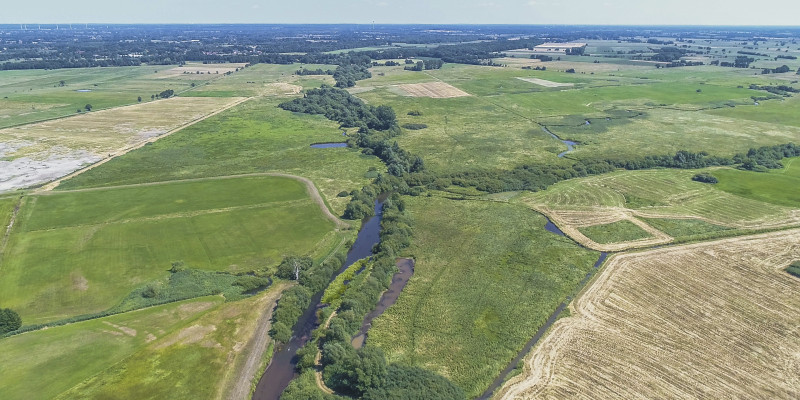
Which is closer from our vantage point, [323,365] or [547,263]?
[323,365]

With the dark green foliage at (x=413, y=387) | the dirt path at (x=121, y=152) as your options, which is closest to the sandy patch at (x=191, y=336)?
the dark green foliage at (x=413, y=387)

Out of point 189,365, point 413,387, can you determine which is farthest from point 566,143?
point 189,365

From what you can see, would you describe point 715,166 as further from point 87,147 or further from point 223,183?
point 87,147

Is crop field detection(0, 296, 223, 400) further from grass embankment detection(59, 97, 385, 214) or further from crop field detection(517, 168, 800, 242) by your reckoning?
crop field detection(517, 168, 800, 242)

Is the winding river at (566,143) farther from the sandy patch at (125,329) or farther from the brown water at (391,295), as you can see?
the sandy patch at (125,329)

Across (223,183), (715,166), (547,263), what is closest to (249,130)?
(223,183)

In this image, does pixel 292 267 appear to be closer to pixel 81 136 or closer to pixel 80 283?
pixel 80 283
